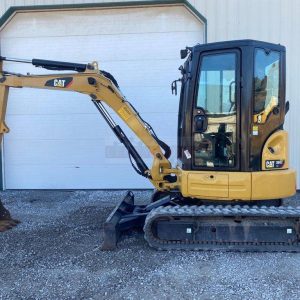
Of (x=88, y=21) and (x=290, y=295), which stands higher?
(x=88, y=21)

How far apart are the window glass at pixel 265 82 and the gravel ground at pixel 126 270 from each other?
5.76 feet

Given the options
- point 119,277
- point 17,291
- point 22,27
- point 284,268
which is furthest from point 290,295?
point 22,27

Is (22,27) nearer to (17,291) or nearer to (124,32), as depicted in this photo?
(124,32)

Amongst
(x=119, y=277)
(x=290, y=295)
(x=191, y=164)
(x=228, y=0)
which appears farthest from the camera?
(x=228, y=0)

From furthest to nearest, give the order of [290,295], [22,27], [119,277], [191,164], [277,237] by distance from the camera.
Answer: [22,27]
[191,164]
[277,237]
[119,277]
[290,295]

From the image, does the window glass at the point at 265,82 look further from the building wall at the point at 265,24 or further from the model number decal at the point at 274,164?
the building wall at the point at 265,24

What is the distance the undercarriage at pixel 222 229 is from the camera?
4711 millimetres

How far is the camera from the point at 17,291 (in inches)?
Result: 153

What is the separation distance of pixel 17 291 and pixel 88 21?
253 inches

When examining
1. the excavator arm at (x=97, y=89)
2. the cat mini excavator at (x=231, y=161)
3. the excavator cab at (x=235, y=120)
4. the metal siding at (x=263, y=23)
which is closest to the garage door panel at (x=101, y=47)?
the metal siding at (x=263, y=23)

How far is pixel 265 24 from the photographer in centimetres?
828

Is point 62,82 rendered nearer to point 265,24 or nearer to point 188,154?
point 188,154

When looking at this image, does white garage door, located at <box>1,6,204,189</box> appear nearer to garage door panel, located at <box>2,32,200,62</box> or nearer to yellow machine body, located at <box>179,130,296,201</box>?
garage door panel, located at <box>2,32,200,62</box>

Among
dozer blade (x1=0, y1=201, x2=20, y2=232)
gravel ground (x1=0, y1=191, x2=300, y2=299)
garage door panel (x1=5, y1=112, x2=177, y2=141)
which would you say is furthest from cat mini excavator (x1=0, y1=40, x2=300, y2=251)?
garage door panel (x1=5, y1=112, x2=177, y2=141)
